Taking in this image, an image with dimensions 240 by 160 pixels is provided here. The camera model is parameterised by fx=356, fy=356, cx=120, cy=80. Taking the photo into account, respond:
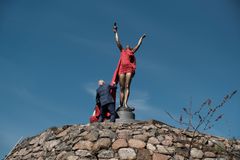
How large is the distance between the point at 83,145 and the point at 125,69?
8.90 ft

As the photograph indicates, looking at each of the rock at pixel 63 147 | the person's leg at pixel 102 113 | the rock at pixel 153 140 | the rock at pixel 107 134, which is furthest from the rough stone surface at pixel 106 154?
the person's leg at pixel 102 113

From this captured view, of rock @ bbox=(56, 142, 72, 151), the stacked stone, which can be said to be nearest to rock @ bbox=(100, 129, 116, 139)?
the stacked stone

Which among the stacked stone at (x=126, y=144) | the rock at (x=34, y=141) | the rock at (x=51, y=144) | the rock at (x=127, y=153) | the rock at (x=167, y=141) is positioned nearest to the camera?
the rock at (x=127, y=153)

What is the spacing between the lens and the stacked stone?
26.1 ft

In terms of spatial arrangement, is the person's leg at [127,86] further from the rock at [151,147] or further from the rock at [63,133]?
the rock at [151,147]

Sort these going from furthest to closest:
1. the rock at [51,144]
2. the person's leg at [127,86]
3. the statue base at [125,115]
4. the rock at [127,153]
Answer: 1. the person's leg at [127,86]
2. the statue base at [125,115]
3. the rock at [51,144]
4. the rock at [127,153]

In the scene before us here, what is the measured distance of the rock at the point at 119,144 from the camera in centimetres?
800

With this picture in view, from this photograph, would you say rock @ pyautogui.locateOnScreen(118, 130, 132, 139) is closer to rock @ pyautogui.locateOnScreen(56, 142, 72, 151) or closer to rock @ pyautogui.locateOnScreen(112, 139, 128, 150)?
rock @ pyautogui.locateOnScreen(112, 139, 128, 150)

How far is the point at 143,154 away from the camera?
787 cm

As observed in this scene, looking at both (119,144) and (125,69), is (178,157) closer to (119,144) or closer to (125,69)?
(119,144)

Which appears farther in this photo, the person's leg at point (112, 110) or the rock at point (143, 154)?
the person's leg at point (112, 110)

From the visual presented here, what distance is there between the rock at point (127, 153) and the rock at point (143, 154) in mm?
90

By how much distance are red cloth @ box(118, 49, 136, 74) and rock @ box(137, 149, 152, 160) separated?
273 cm

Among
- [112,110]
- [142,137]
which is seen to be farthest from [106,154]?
[112,110]
